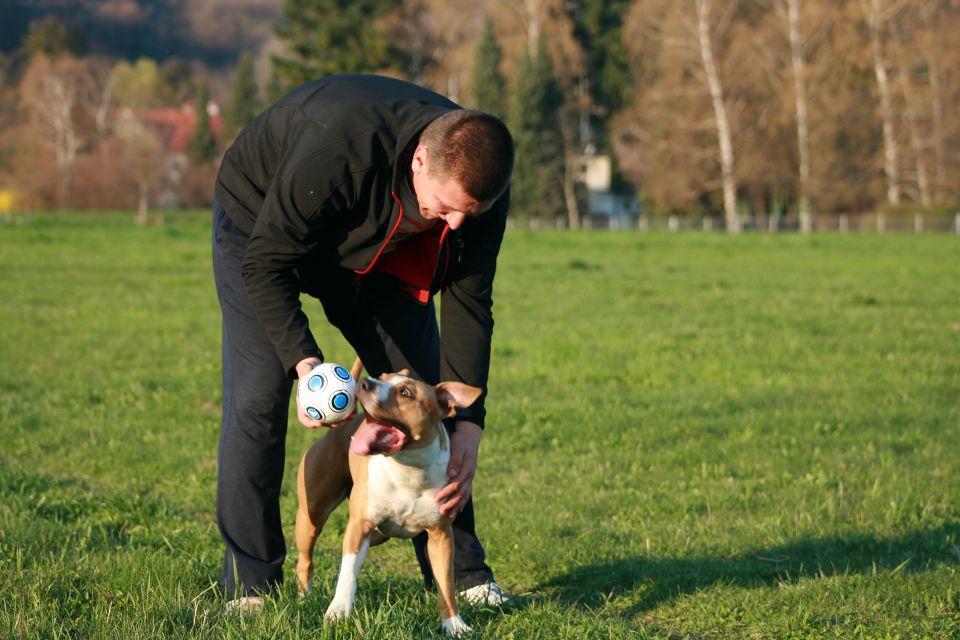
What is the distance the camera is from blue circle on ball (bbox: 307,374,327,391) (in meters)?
3.82

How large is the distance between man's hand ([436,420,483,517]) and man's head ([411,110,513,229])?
1.04m

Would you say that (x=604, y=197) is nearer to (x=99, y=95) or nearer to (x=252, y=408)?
(x=99, y=95)

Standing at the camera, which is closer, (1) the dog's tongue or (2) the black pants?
(1) the dog's tongue

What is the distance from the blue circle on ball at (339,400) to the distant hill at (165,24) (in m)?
118

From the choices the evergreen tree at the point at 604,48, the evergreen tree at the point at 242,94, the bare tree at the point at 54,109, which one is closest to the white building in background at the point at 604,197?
the evergreen tree at the point at 604,48

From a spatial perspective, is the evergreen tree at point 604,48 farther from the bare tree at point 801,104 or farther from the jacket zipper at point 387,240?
the jacket zipper at point 387,240

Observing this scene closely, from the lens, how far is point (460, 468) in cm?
453

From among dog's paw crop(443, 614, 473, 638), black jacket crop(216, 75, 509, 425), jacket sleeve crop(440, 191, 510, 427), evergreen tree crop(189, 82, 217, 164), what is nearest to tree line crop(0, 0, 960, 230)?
evergreen tree crop(189, 82, 217, 164)

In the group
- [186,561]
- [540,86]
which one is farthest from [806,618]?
[540,86]

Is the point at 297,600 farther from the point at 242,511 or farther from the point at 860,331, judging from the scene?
the point at 860,331

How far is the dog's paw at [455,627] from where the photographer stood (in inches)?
166

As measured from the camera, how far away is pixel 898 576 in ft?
17.3

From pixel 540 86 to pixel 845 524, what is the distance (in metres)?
57.9

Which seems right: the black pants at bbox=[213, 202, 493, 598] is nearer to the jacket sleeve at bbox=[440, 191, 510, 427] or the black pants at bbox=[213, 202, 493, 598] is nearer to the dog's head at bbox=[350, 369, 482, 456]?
the jacket sleeve at bbox=[440, 191, 510, 427]
